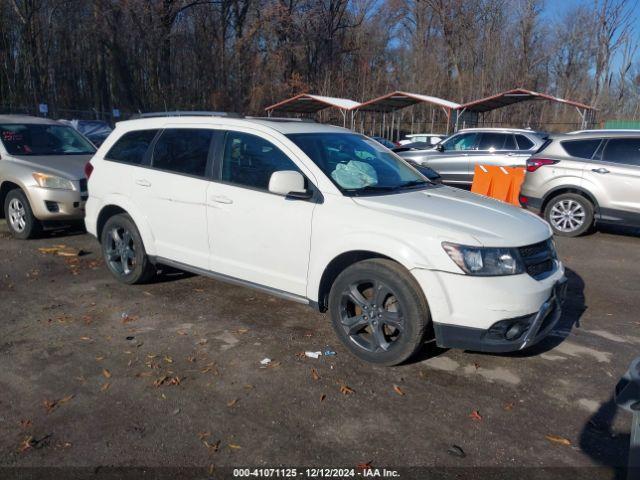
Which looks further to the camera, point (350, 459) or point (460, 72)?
point (460, 72)

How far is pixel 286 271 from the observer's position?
443cm

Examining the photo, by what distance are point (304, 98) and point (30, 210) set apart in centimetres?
1848

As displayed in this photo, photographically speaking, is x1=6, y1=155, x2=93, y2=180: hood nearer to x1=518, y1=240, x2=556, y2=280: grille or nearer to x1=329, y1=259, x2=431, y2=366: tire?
x1=329, y1=259, x2=431, y2=366: tire

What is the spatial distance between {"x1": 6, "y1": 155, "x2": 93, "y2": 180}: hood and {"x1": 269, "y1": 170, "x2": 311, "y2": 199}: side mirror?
4.69 m

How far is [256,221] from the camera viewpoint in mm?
4523

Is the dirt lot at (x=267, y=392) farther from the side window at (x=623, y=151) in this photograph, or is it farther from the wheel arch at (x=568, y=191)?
the side window at (x=623, y=151)

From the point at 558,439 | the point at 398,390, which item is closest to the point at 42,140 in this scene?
the point at 398,390

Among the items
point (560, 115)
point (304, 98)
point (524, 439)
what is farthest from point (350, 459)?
point (560, 115)

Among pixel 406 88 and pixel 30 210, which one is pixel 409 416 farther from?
pixel 406 88

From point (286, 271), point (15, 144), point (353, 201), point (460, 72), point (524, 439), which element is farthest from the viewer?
point (460, 72)

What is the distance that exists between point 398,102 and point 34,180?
22.0 m

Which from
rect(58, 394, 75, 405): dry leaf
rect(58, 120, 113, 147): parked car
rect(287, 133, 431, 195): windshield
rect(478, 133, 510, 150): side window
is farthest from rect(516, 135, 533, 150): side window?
rect(58, 120, 113, 147): parked car

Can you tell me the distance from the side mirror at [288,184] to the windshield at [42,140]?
19.5 ft

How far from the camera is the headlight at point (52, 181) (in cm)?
747
